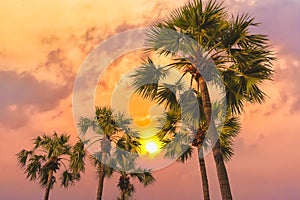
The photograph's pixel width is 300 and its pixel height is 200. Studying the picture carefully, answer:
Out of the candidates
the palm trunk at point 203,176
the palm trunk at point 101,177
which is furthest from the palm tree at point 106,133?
the palm trunk at point 203,176

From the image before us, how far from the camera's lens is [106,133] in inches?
921

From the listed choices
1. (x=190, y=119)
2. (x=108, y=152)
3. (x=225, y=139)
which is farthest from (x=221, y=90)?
(x=108, y=152)

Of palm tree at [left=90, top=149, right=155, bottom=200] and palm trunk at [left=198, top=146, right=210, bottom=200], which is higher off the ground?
palm tree at [left=90, top=149, right=155, bottom=200]

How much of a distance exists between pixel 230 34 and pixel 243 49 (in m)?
0.72

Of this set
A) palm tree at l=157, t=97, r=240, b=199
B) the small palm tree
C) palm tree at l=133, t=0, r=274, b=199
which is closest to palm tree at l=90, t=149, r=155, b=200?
the small palm tree

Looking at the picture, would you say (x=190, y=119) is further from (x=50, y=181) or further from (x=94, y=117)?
(x=50, y=181)

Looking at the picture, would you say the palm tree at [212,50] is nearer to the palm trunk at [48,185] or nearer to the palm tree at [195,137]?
the palm tree at [195,137]

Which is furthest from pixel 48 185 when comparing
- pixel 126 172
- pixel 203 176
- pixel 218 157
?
pixel 218 157

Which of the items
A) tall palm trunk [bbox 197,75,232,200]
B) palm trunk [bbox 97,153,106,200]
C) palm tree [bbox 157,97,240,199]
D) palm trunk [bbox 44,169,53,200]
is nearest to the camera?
tall palm trunk [bbox 197,75,232,200]

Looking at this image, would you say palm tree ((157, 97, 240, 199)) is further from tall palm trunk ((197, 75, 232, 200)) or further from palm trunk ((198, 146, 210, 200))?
tall palm trunk ((197, 75, 232, 200))

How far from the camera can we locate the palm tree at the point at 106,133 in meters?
22.7

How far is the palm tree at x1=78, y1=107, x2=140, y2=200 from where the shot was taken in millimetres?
22656

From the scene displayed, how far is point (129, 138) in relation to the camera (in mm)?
24031

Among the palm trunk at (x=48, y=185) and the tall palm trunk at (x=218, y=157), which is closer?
the tall palm trunk at (x=218, y=157)
